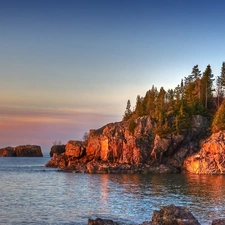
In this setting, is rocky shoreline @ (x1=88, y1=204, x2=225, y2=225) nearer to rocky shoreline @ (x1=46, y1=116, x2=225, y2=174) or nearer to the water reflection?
the water reflection

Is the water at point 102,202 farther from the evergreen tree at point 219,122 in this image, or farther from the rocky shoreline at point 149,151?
the evergreen tree at point 219,122

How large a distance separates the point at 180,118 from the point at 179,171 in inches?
689

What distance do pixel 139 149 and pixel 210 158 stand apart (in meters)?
21.9

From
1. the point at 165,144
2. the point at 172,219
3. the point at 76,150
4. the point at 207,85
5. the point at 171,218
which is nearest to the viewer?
the point at 172,219

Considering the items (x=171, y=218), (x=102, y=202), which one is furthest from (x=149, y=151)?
(x=171, y=218)

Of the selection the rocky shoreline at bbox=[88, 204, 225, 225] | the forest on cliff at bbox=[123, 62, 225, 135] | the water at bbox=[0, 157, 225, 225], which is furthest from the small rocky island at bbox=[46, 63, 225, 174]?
the rocky shoreline at bbox=[88, 204, 225, 225]

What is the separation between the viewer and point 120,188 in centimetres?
6912

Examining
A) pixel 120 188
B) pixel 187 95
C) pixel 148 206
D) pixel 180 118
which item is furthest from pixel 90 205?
pixel 187 95

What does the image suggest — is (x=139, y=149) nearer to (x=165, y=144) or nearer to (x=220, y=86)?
(x=165, y=144)

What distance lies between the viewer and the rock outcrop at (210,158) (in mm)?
101812

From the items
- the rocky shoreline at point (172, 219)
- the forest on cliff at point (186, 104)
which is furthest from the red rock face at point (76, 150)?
the rocky shoreline at point (172, 219)

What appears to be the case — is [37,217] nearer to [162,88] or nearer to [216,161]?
[216,161]

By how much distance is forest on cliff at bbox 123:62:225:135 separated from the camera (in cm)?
11638

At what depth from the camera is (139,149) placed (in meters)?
114
